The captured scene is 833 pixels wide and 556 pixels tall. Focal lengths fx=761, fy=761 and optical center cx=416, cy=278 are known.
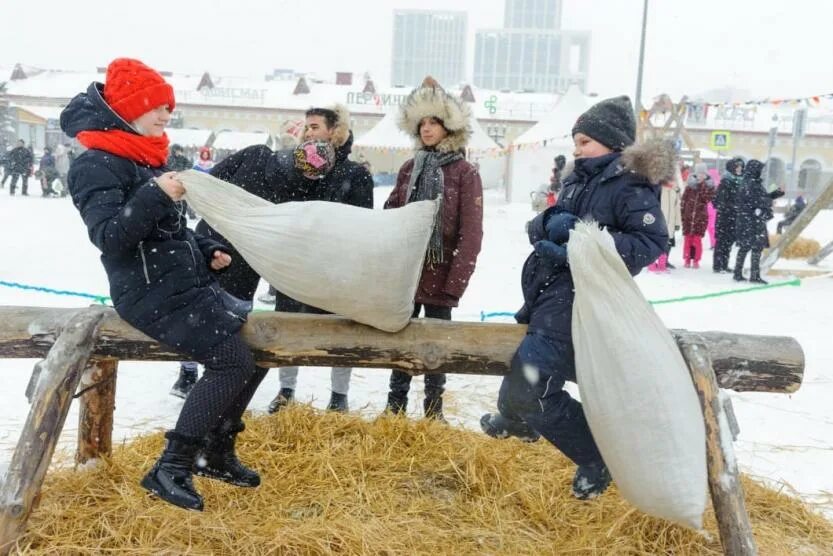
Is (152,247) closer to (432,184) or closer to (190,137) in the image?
(432,184)

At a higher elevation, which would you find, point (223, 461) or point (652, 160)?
point (652, 160)

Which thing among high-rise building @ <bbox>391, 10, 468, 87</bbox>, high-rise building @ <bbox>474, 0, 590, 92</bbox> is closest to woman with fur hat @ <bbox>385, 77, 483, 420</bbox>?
high-rise building @ <bbox>474, 0, 590, 92</bbox>

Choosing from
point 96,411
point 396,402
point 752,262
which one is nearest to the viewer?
point 96,411

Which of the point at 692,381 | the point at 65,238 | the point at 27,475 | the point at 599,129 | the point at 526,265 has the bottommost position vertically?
the point at 65,238

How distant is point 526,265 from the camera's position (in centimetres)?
294

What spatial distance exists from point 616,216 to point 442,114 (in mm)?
1269

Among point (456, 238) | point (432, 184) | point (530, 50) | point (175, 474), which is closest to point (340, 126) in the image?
point (432, 184)

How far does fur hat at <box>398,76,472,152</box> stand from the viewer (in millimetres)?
3713

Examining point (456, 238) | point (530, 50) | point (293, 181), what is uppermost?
point (530, 50)

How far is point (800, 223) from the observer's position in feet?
31.0

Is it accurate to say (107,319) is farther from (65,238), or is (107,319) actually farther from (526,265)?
(65,238)

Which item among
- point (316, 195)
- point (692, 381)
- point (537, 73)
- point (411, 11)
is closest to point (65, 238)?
point (316, 195)

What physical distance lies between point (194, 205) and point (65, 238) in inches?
385

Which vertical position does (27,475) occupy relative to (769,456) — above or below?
above
